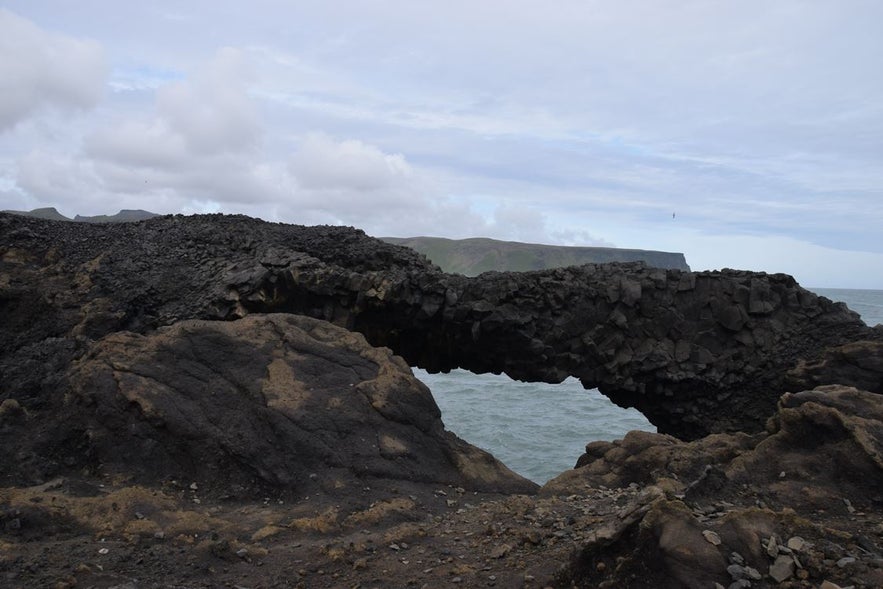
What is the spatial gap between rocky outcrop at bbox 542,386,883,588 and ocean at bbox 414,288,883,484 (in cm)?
1708

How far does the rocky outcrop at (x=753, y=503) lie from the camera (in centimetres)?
644

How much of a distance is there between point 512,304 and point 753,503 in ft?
34.7

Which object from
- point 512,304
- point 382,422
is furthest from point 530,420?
point 382,422

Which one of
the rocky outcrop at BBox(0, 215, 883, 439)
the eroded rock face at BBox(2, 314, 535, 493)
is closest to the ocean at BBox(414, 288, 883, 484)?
the rocky outcrop at BBox(0, 215, 883, 439)

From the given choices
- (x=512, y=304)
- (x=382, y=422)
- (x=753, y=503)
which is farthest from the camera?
(x=512, y=304)

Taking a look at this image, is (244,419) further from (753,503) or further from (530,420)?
(530,420)

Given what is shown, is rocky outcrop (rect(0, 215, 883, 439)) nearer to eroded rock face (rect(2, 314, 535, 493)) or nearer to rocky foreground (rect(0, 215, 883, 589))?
rocky foreground (rect(0, 215, 883, 589))

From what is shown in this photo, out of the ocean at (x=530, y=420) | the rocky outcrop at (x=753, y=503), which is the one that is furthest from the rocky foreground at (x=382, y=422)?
the ocean at (x=530, y=420)

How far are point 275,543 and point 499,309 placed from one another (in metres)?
10.7

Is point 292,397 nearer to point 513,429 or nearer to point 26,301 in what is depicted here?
point 26,301

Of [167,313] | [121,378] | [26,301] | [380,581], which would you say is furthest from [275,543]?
[26,301]

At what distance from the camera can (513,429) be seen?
37.8 m

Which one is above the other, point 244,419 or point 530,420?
point 244,419

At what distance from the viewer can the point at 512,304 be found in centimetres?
1934
